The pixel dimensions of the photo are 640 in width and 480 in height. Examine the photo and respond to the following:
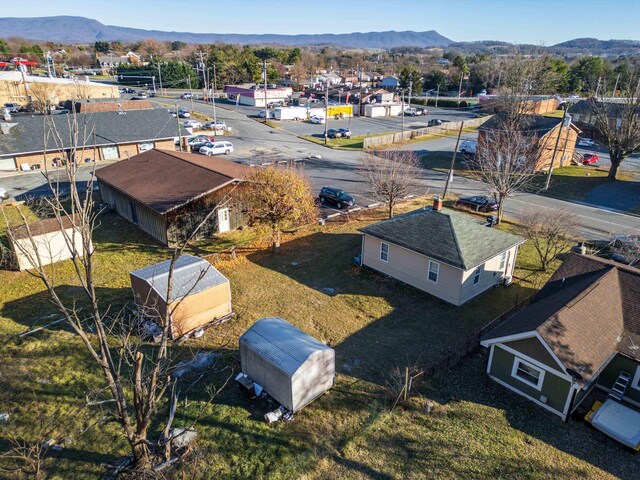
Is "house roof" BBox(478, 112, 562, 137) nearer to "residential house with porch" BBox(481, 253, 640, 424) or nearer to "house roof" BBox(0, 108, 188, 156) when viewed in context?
"residential house with porch" BBox(481, 253, 640, 424)

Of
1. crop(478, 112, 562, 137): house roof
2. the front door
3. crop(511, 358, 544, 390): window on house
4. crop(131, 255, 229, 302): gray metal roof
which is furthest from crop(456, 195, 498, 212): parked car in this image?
crop(131, 255, 229, 302): gray metal roof

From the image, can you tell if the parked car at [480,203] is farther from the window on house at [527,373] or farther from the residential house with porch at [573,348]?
the window on house at [527,373]

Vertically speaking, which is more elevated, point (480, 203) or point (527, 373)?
point (480, 203)

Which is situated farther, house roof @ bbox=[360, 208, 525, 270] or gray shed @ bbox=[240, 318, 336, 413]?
house roof @ bbox=[360, 208, 525, 270]

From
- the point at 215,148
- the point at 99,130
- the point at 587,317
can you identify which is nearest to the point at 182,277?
the point at 587,317

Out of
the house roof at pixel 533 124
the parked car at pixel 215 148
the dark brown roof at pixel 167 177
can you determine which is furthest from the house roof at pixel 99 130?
the house roof at pixel 533 124

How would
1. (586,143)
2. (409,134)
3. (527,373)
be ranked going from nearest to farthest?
1. (527,373)
2. (586,143)
3. (409,134)

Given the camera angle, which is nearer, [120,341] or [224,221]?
[120,341]

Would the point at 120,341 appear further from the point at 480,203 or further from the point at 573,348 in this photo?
the point at 480,203

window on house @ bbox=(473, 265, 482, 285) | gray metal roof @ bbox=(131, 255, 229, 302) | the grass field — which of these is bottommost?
the grass field
